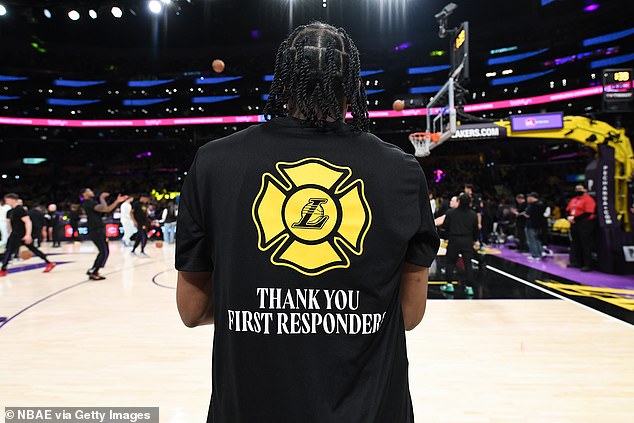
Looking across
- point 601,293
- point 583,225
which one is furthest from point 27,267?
point 583,225

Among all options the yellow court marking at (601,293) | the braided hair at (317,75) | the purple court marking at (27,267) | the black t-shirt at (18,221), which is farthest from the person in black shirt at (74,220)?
→ the braided hair at (317,75)

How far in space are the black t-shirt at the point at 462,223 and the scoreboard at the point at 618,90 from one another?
425 cm

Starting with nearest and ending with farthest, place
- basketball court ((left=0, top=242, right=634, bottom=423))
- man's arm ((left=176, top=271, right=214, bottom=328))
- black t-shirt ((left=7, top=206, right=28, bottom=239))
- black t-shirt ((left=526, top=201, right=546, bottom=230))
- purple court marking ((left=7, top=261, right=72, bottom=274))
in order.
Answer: man's arm ((left=176, top=271, right=214, bottom=328)) < basketball court ((left=0, top=242, right=634, bottom=423)) < black t-shirt ((left=7, top=206, right=28, bottom=239)) < purple court marking ((left=7, top=261, right=72, bottom=274)) < black t-shirt ((left=526, top=201, right=546, bottom=230))

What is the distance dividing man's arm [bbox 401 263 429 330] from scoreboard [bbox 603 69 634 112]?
898 cm

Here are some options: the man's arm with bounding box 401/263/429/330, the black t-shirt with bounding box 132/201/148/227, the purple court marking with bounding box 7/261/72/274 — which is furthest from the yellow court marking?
the purple court marking with bounding box 7/261/72/274

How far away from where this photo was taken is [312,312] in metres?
0.82

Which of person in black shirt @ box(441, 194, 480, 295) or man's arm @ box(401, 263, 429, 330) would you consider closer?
man's arm @ box(401, 263, 429, 330)

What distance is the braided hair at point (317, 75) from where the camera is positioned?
0.91 metres

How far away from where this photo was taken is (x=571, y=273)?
7.79 m

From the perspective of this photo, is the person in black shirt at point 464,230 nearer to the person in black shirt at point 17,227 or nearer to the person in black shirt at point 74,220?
the person in black shirt at point 17,227

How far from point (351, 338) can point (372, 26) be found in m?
26.2

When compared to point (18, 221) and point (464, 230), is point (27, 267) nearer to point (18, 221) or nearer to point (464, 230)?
point (18, 221)

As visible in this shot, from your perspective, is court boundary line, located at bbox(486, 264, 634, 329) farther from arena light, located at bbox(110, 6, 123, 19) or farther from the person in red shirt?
arena light, located at bbox(110, 6, 123, 19)

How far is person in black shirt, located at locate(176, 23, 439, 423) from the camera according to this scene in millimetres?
816
